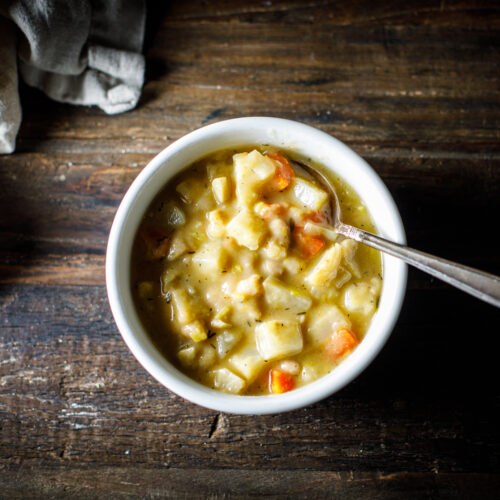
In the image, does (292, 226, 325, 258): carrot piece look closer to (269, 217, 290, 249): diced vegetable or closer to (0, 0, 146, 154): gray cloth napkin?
(269, 217, 290, 249): diced vegetable

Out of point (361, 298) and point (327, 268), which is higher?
point (327, 268)

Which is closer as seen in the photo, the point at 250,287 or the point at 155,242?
the point at 250,287

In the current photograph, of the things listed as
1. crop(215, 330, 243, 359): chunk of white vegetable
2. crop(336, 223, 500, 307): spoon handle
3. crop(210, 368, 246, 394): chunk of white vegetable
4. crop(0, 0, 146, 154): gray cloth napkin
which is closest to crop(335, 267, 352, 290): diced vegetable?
crop(336, 223, 500, 307): spoon handle

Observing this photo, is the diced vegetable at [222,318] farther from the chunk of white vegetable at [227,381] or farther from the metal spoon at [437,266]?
the metal spoon at [437,266]

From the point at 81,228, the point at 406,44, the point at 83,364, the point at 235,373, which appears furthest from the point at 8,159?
the point at 406,44

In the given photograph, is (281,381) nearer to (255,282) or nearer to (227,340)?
(227,340)

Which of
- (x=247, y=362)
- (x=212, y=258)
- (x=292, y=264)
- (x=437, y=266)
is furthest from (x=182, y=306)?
(x=437, y=266)

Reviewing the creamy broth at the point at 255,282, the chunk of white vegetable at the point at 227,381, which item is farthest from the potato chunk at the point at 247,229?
the chunk of white vegetable at the point at 227,381

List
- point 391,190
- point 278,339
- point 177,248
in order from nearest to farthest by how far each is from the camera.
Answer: point 278,339 → point 177,248 → point 391,190
